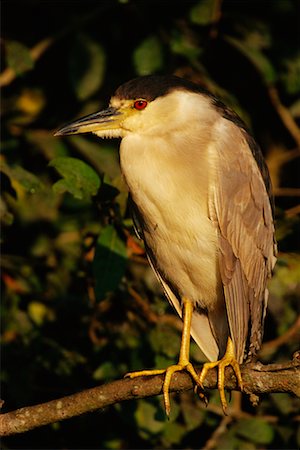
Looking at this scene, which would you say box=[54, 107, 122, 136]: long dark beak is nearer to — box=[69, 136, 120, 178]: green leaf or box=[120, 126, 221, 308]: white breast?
box=[120, 126, 221, 308]: white breast

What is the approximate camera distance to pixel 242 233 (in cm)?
325

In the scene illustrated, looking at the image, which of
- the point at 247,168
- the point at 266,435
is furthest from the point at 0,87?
the point at 266,435

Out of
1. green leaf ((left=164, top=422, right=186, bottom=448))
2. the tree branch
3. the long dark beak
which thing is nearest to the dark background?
green leaf ((left=164, top=422, right=186, bottom=448))

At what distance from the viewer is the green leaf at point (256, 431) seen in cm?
355

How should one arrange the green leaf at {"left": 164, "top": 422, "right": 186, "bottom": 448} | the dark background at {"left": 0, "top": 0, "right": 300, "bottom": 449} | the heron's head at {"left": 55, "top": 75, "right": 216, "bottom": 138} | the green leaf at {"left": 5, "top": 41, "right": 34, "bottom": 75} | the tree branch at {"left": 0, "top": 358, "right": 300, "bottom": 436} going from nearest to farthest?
the tree branch at {"left": 0, "top": 358, "right": 300, "bottom": 436}
the heron's head at {"left": 55, "top": 75, "right": 216, "bottom": 138}
the dark background at {"left": 0, "top": 0, "right": 300, "bottom": 449}
the green leaf at {"left": 164, "top": 422, "right": 186, "bottom": 448}
the green leaf at {"left": 5, "top": 41, "right": 34, "bottom": 75}

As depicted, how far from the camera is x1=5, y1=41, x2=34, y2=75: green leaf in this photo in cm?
383

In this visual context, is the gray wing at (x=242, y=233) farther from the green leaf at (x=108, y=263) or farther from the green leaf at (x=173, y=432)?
the green leaf at (x=173, y=432)

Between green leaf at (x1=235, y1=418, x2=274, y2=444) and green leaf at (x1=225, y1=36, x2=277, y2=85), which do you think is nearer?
green leaf at (x1=235, y1=418, x2=274, y2=444)

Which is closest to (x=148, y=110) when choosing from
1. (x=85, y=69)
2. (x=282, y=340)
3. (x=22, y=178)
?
(x=22, y=178)

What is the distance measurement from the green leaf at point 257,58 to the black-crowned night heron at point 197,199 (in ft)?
2.29

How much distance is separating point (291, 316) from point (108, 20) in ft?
5.29

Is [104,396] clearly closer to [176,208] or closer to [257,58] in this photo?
[176,208]

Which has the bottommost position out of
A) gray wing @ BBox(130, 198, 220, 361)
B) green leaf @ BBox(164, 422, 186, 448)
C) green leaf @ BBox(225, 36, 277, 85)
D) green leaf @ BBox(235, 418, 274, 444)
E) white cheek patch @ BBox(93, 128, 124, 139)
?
green leaf @ BBox(164, 422, 186, 448)

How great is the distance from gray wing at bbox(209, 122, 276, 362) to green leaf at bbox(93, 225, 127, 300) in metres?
0.35
